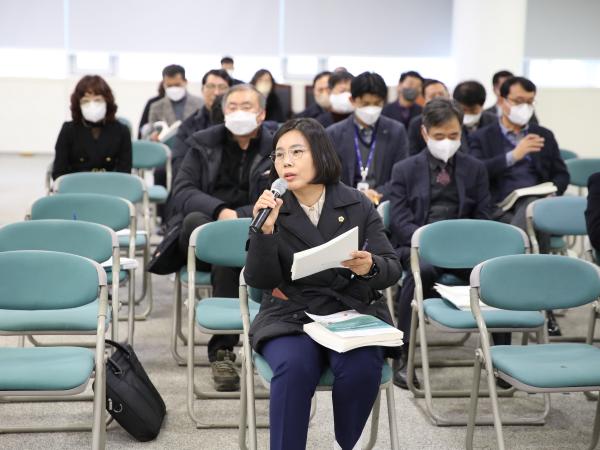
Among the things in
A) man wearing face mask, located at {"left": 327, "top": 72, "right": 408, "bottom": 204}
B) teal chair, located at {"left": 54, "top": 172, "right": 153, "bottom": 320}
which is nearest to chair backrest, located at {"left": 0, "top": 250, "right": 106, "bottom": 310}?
teal chair, located at {"left": 54, "top": 172, "right": 153, "bottom": 320}

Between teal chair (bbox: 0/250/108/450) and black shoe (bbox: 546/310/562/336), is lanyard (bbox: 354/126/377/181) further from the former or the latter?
teal chair (bbox: 0/250/108/450)

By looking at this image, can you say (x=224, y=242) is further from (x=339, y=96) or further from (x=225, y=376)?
(x=339, y=96)

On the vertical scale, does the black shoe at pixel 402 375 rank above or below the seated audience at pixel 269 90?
below

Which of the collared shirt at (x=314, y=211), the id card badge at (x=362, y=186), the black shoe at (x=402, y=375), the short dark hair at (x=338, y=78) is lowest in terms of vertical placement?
the black shoe at (x=402, y=375)

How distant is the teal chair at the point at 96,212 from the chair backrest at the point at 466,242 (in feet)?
5.05

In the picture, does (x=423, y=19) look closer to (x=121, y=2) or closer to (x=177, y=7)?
(x=177, y=7)

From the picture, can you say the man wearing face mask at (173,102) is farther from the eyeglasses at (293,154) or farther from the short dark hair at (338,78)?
the eyeglasses at (293,154)

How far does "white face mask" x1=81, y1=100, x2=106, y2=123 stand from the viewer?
5852 millimetres

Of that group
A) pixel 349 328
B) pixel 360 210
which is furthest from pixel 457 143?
pixel 349 328

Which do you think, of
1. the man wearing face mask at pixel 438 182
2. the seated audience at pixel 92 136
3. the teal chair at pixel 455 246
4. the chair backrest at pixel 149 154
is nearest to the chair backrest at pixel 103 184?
the seated audience at pixel 92 136

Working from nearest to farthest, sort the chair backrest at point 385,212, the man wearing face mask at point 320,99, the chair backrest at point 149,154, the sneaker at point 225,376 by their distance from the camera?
the sneaker at point 225,376, the chair backrest at point 385,212, the chair backrest at point 149,154, the man wearing face mask at point 320,99

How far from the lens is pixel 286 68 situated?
46.3 ft

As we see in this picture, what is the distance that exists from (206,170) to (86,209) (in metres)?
0.69

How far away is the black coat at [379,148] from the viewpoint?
5383mm
